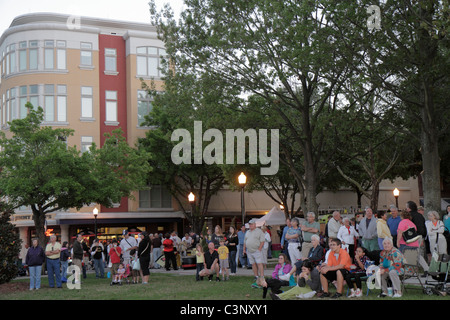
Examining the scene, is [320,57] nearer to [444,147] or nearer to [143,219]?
[444,147]

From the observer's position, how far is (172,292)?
52.5 feet

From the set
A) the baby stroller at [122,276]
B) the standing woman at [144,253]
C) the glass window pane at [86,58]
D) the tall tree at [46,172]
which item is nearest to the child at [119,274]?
the baby stroller at [122,276]

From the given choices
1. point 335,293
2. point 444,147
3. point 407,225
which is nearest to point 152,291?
point 335,293

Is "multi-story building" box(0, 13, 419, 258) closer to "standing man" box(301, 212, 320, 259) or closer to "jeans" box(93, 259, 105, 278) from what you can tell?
"jeans" box(93, 259, 105, 278)

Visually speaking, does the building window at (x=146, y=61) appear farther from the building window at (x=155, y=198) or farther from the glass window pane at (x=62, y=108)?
the building window at (x=155, y=198)

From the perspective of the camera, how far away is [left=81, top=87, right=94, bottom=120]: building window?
43.8m

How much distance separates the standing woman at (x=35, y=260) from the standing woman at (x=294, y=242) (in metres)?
8.32

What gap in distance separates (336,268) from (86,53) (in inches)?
1402

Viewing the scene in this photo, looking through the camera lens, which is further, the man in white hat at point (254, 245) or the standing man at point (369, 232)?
the man in white hat at point (254, 245)

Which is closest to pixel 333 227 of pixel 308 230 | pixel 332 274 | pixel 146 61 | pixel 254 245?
pixel 308 230

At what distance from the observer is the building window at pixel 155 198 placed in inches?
1810

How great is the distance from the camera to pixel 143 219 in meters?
45.3

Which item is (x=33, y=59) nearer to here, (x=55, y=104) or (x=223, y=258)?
(x=55, y=104)
